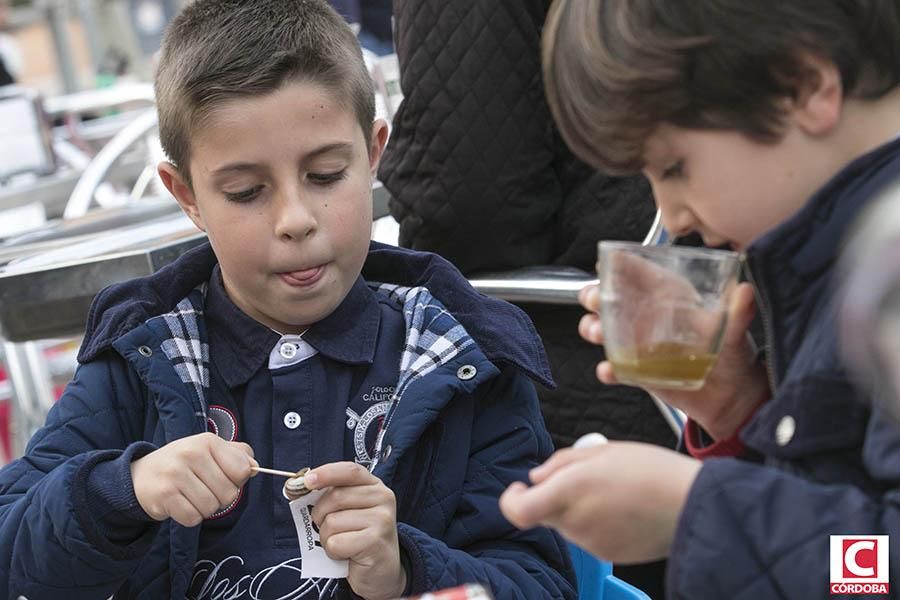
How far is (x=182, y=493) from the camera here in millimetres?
1426

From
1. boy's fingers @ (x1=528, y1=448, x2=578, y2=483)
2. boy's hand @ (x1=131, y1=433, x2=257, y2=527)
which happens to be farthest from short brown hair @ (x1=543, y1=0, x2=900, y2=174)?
boy's hand @ (x1=131, y1=433, x2=257, y2=527)

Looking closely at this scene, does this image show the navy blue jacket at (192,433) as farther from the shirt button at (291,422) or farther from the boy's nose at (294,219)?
the boy's nose at (294,219)

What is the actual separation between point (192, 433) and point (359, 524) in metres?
0.34

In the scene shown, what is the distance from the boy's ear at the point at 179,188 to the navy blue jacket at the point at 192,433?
0.30 ft

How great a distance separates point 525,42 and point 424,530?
1.00m

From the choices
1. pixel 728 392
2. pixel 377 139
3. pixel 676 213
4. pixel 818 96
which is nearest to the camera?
pixel 818 96

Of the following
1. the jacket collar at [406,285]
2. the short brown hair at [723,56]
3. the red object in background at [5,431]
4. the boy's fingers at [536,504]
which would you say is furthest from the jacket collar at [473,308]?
the red object in background at [5,431]

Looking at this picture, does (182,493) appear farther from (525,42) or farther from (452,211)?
(525,42)

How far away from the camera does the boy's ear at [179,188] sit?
177cm

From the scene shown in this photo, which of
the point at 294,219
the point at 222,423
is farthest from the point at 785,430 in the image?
the point at 222,423

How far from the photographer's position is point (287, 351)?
170cm

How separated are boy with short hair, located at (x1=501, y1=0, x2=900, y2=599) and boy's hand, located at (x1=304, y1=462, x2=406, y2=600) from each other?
1.11 feet

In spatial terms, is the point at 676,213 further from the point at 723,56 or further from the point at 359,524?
the point at 359,524

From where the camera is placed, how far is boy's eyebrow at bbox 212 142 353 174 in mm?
1623
